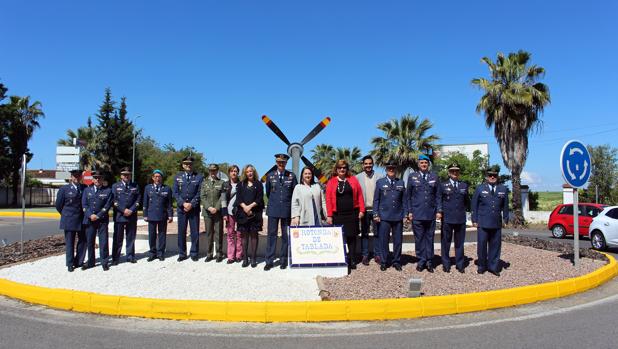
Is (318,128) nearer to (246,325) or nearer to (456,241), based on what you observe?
(456,241)

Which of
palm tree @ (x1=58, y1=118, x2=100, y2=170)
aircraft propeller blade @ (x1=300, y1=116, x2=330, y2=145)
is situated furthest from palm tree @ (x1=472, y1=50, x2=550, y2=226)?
palm tree @ (x1=58, y1=118, x2=100, y2=170)

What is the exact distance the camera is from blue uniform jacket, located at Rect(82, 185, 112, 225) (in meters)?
8.05

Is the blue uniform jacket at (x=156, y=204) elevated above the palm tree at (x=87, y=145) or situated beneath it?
situated beneath

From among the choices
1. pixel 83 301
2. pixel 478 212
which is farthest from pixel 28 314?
pixel 478 212

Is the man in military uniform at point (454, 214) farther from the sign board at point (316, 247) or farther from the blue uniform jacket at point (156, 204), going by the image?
the blue uniform jacket at point (156, 204)

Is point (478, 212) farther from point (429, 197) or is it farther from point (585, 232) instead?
point (585, 232)

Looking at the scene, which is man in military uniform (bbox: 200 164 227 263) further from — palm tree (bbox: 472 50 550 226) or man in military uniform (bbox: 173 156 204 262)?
palm tree (bbox: 472 50 550 226)

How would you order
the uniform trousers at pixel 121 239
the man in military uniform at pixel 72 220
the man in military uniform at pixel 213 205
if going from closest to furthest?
the man in military uniform at pixel 72 220
the uniform trousers at pixel 121 239
the man in military uniform at pixel 213 205

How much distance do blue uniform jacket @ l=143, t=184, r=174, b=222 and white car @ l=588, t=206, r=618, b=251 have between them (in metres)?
11.7

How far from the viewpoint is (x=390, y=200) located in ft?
25.2

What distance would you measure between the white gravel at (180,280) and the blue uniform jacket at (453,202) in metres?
2.63

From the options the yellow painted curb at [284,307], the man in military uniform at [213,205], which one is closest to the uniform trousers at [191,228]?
the man in military uniform at [213,205]

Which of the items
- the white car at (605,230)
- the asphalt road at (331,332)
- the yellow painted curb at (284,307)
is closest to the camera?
the asphalt road at (331,332)

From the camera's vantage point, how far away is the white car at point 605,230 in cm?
1188
